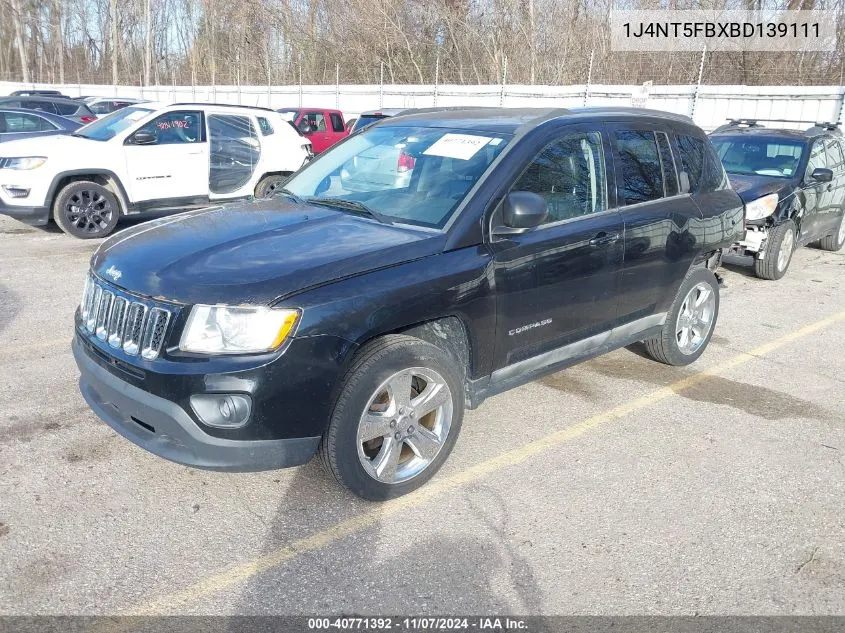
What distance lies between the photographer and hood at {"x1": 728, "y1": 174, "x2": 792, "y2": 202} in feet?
26.8

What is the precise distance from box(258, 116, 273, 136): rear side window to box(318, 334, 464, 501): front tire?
830cm

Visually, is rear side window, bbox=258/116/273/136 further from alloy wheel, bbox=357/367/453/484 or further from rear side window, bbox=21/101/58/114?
rear side window, bbox=21/101/58/114

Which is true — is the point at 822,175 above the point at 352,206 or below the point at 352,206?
above

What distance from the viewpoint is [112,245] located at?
379cm

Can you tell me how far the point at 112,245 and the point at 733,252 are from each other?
24.9 feet

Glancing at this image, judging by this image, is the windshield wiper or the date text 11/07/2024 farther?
the windshield wiper

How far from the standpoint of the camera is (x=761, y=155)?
360 inches

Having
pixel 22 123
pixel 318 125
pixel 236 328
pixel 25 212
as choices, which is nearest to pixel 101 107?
pixel 318 125

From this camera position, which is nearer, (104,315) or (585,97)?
(104,315)

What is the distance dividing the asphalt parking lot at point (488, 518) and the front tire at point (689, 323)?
1.25 ft

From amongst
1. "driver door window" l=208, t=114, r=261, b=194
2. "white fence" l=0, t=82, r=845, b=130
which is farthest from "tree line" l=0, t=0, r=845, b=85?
"driver door window" l=208, t=114, r=261, b=194

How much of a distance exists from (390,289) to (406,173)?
1.14m

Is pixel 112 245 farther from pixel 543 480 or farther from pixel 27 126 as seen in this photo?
pixel 27 126

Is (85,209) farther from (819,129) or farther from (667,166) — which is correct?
(819,129)
